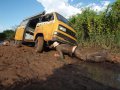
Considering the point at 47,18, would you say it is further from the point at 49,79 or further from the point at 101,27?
the point at 101,27

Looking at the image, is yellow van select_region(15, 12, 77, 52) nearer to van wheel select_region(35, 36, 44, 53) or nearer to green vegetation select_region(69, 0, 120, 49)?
van wheel select_region(35, 36, 44, 53)

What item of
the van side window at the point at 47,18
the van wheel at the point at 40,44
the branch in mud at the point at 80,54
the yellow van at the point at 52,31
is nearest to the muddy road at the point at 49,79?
the branch in mud at the point at 80,54

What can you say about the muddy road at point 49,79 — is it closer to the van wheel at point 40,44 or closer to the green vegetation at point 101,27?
the van wheel at point 40,44

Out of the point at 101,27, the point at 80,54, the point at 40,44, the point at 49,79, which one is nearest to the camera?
the point at 49,79

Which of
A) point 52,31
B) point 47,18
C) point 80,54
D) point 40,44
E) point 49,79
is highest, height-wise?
point 47,18

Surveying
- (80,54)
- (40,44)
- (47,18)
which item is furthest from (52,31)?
(80,54)

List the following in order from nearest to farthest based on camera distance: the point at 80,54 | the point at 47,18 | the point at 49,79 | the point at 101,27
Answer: the point at 49,79 < the point at 80,54 < the point at 47,18 < the point at 101,27

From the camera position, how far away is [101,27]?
16969 mm

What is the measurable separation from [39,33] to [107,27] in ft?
22.3

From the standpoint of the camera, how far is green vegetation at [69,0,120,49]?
15523 mm

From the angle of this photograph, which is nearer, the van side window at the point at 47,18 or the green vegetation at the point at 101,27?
the van side window at the point at 47,18

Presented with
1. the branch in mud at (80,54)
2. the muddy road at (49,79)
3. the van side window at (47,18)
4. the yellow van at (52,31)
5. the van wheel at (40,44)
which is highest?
the van side window at (47,18)

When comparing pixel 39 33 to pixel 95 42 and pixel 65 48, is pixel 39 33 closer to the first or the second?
pixel 65 48

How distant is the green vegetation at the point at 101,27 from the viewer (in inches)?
611
